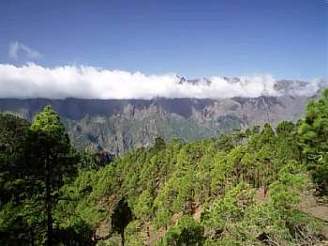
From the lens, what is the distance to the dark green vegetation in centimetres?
1548

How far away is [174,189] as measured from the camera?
63.1 metres

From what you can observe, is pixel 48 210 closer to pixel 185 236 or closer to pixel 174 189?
pixel 185 236

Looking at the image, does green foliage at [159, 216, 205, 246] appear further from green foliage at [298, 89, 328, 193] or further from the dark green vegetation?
green foliage at [298, 89, 328, 193]

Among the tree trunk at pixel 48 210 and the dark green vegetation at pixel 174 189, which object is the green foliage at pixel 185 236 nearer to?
the dark green vegetation at pixel 174 189

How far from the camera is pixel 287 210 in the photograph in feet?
78.4

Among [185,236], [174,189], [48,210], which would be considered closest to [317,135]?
[48,210]

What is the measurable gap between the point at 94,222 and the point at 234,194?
30.1 metres

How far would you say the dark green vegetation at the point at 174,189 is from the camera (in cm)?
1548

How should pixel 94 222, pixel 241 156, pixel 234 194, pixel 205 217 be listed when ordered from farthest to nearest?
pixel 94 222, pixel 241 156, pixel 234 194, pixel 205 217

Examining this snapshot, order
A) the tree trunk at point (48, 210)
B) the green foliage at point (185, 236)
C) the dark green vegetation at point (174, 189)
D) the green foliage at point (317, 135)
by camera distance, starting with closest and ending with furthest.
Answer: the green foliage at point (317, 135), the dark green vegetation at point (174, 189), the tree trunk at point (48, 210), the green foliage at point (185, 236)

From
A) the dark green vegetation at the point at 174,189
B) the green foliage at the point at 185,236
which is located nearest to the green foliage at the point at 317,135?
the dark green vegetation at the point at 174,189

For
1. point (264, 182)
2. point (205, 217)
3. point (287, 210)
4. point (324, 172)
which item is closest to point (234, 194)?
point (205, 217)

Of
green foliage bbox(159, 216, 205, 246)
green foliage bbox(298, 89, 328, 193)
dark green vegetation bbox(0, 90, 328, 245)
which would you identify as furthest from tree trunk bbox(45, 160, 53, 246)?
green foliage bbox(159, 216, 205, 246)

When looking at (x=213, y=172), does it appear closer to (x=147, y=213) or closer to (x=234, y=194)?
(x=147, y=213)
